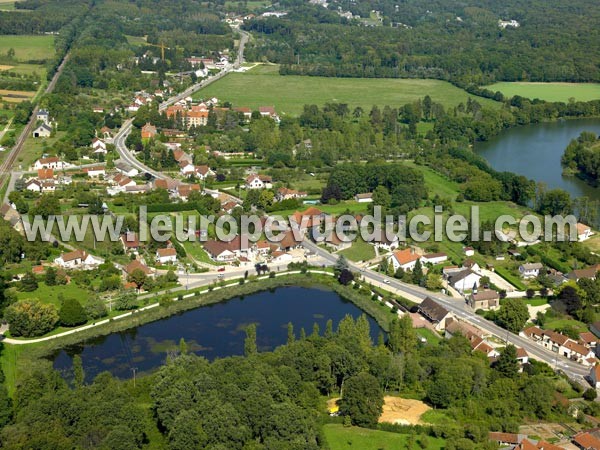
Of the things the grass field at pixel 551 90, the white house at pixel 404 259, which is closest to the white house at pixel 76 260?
the white house at pixel 404 259

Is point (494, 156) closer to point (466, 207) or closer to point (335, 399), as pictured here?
point (466, 207)

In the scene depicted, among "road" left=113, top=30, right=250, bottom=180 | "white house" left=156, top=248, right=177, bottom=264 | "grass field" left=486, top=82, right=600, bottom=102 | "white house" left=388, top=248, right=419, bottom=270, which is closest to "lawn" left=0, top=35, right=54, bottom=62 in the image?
"road" left=113, top=30, right=250, bottom=180

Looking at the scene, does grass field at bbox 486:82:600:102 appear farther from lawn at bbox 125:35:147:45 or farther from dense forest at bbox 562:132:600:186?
lawn at bbox 125:35:147:45

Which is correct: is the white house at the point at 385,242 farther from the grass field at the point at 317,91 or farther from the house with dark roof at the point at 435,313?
the grass field at the point at 317,91

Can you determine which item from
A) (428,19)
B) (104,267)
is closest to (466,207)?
(104,267)

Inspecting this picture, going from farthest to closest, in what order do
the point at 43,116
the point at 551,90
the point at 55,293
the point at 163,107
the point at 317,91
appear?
the point at 551,90
the point at 317,91
the point at 163,107
the point at 43,116
the point at 55,293

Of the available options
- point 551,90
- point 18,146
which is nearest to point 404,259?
point 18,146

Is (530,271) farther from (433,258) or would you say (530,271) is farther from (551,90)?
(551,90)
